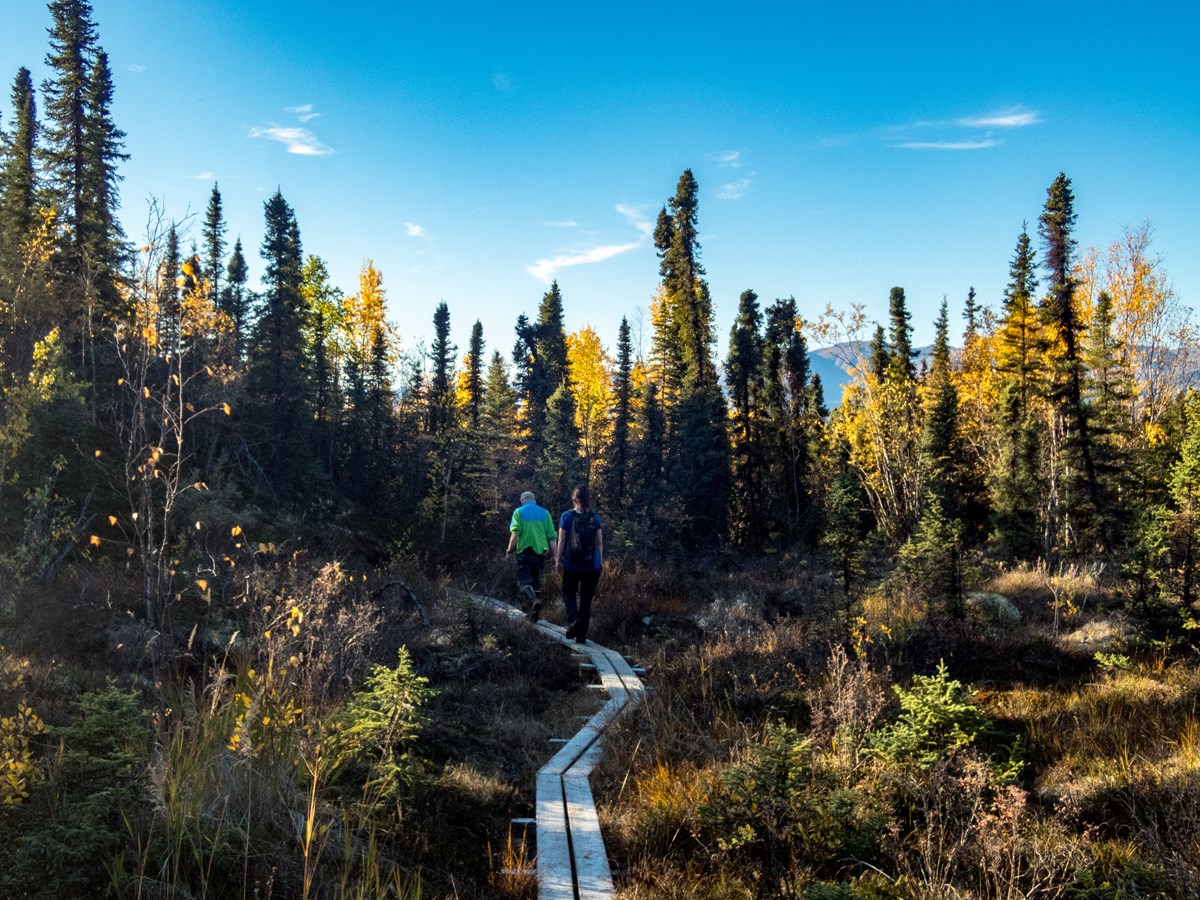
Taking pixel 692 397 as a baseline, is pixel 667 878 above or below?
below

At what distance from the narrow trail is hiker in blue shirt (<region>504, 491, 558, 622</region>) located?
357 centimetres

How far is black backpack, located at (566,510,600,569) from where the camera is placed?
9.08 meters

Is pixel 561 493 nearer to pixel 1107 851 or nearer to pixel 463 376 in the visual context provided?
pixel 1107 851

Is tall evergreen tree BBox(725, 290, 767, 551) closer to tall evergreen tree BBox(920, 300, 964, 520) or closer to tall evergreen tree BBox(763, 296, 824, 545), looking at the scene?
tall evergreen tree BBox(763, 296, 824, 545)

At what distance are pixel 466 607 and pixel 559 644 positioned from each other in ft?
4.37

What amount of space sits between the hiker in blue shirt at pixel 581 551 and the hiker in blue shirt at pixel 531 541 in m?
0.77

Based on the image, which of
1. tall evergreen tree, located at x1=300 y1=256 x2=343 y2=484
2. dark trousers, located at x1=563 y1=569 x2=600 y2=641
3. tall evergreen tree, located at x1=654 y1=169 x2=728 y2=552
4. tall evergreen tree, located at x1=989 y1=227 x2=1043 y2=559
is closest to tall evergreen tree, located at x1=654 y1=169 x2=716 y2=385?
tall evergreen tree, located at x1=654 y1=169 x2=728 y2=552

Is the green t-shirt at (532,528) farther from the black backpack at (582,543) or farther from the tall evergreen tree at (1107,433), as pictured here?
the tall evergreen tree at (1107,433)

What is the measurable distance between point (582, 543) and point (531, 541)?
125cm

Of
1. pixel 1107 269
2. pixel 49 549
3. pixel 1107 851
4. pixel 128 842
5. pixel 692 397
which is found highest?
pixel 1107 269

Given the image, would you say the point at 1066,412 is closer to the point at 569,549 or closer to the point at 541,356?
the point at 569,549

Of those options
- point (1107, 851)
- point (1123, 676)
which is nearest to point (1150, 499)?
point (1123, 676)

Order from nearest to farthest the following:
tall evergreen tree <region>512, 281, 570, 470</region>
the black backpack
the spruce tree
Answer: the black backpack → the spruce tree → tall evergreen tree <region>512, 281, 570, 470</region>

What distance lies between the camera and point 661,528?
2367cm
